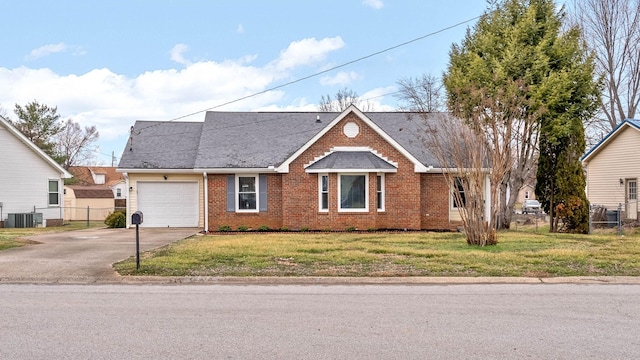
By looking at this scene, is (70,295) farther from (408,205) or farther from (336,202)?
(408,205)

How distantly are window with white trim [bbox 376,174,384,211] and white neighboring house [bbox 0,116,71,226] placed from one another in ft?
61.6

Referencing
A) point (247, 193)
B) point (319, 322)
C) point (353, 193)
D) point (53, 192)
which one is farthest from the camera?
point (53, 192)

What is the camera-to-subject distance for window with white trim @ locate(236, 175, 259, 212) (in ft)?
74.5

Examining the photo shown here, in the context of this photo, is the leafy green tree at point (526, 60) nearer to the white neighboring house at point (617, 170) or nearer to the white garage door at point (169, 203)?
the white neighboring house at point (617, 170)

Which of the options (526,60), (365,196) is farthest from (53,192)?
(526,60)

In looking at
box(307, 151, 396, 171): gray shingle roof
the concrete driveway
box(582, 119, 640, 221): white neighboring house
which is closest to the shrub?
the concrete driveway

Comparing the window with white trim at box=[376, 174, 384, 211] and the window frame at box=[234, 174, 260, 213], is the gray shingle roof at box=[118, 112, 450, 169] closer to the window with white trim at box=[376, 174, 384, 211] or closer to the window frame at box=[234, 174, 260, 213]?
the window frame at box=[234, 174, 260, 213]

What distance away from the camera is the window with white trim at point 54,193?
100ft

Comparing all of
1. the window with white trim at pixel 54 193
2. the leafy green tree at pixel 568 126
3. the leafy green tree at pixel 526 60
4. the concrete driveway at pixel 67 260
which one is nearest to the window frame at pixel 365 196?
the leafy green tree at pixel 526 60

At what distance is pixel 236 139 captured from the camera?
2492 centimetres

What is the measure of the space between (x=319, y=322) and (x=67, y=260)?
26.4ft

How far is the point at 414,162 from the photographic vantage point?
22.0m

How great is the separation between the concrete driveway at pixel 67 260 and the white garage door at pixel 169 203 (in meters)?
7.05

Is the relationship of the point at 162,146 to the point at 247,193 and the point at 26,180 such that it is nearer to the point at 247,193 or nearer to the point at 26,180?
the point at 247,193
